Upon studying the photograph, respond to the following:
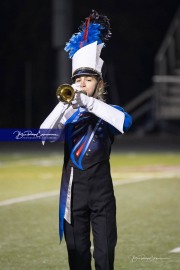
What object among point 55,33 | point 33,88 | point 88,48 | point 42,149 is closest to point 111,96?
point 33,88

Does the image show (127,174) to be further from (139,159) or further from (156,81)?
(156,81)

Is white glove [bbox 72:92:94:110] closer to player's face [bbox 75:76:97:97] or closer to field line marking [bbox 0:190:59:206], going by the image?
player's face [bbox 75:76:97:97]

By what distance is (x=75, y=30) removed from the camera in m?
28.3

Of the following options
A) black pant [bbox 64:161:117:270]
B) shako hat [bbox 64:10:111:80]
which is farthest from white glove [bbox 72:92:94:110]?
black pant [bbox 64:161:117:270]

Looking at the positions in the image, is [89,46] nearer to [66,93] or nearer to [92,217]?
[66,93]

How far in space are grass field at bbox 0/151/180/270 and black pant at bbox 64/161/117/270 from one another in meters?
1.45

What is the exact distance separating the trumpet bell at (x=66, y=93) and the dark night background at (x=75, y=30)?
2280 cm

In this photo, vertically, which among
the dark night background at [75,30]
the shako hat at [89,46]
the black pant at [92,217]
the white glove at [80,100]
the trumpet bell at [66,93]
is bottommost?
the dark night background at [75,30]

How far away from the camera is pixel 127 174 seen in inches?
587

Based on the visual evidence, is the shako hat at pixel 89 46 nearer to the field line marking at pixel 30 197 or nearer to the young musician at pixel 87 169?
the young musician at pixel 87 169

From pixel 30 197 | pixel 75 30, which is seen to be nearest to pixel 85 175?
pixel 30 197

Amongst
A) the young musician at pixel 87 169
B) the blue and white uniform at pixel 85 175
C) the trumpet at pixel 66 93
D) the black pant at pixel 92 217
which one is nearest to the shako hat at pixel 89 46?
the young musician at pixel 87 169

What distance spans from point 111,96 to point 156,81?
3304 millimetres

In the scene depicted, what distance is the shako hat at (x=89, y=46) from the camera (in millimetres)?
5426
